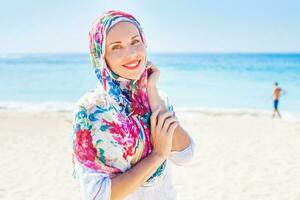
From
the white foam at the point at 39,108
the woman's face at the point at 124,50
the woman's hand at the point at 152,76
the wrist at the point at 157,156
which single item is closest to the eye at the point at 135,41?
the woman's face at the point at 124,50

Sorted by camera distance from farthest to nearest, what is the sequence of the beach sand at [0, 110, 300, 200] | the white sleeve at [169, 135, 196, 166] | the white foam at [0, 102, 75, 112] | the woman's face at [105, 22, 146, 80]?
1. the white foam at [0, 102, 75, 112]
2. the beach sand at [0, 110, 300, 200]
3. the white sleeve at [169, 135, 196, 166]
4. the woman's face at [105, 22, 146, 80]

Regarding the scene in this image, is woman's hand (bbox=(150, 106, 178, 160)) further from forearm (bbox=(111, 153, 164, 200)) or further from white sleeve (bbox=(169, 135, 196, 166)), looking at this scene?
A: white sleeve (bbox=(169, 135, 196, 166))

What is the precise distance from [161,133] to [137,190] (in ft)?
0.92

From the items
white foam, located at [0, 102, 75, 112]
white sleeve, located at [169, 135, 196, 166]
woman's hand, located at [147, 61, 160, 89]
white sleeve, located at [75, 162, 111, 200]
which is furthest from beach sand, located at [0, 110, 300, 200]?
white foam, located at [0, 102, 75, 112]

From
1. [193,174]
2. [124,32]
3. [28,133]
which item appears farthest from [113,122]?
[28,133]

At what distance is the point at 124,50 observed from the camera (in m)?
1.71

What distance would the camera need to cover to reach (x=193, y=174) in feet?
22.8

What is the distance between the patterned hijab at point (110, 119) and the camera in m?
1.62

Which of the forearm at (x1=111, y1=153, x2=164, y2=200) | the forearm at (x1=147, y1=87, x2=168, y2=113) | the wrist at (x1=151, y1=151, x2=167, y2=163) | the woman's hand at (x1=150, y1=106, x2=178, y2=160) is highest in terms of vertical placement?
the forearm at (x1=147, y1=87, x2=168, y2=113)

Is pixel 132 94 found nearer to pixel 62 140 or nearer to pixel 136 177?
pixel 136 177

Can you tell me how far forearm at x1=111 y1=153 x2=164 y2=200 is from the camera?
1615 mm

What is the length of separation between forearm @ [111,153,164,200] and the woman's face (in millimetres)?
364

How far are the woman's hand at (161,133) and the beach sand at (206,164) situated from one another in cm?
431

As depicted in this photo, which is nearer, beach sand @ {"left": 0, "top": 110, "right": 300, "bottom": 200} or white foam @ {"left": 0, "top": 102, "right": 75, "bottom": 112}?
beach sand @ {"left": 0, "top": 110, "right": 300, "bottom": 200}
